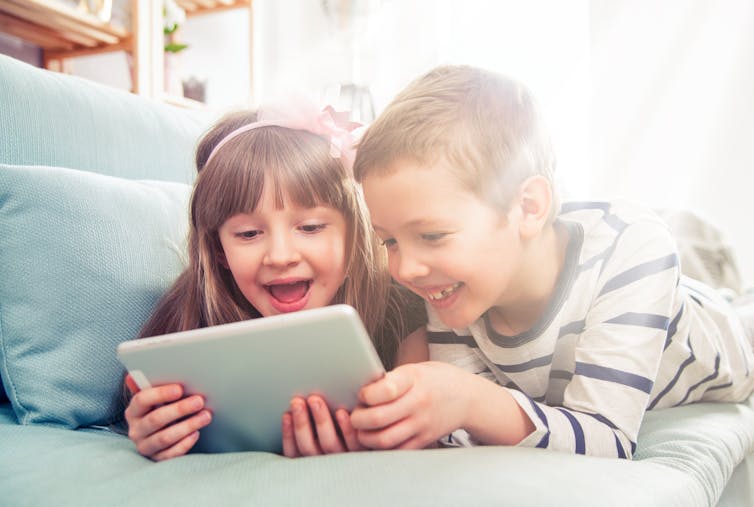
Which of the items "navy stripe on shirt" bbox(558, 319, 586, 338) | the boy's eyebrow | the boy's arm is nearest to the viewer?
the boy's arm

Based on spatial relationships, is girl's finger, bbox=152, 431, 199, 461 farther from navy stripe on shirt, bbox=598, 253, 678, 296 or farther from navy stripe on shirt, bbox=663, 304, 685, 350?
navy stripe on shirt, bbox=663, 304, 685, 350

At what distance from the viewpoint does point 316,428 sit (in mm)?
634

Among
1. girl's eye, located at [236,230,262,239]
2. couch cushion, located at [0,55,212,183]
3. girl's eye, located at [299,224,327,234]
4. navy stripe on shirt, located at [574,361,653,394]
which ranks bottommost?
navy stripe on shirt, located at [574,361,653,394]

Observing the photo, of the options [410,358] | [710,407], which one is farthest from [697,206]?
[410,358]

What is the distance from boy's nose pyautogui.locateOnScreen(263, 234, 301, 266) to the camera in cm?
85

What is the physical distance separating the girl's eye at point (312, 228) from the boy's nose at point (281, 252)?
1.2 inches

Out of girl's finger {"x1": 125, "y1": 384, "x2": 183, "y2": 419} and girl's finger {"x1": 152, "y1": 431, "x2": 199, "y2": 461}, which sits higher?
girl's finger {"x1": 125, "y1": 384, "x2": 183, "y2": 419}

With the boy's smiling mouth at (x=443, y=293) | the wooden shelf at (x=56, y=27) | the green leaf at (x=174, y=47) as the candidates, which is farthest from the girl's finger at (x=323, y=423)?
the green leaf at (x=174, y=47)

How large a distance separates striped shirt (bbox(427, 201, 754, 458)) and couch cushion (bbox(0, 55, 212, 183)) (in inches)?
22.9

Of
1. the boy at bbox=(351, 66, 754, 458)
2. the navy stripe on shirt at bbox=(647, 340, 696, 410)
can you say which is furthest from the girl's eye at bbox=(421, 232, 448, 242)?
the navy stripe on shirt at bbox=(647, 340, 696, 410)

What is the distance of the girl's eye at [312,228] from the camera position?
2.93 ft

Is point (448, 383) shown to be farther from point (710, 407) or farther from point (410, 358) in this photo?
point (710, 407)

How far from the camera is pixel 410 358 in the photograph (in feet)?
3.18

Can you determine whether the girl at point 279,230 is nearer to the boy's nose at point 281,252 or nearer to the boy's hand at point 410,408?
the boy's nose at point 281,252
